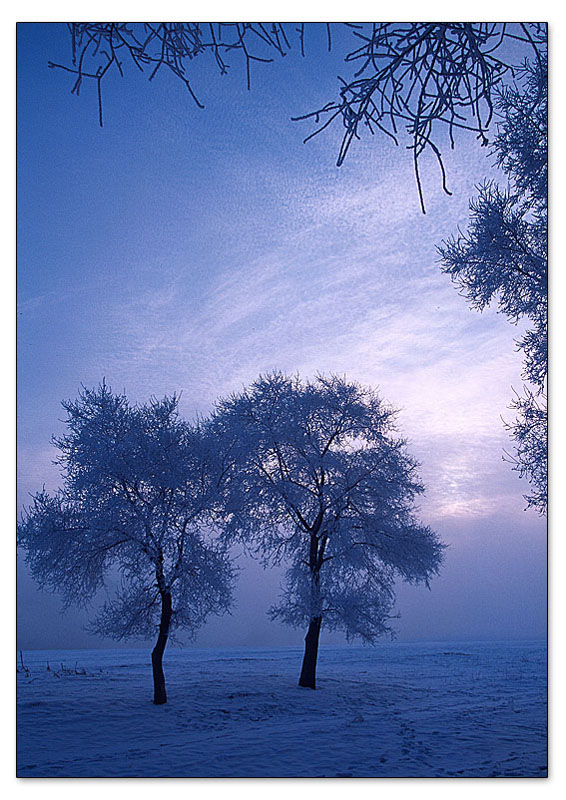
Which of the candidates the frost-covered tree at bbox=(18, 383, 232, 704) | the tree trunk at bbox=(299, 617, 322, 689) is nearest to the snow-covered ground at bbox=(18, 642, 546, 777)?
the tree trunk at bbox=(299, 617, 322, 689)

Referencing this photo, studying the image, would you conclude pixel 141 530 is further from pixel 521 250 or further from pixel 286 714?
pixel 521 250

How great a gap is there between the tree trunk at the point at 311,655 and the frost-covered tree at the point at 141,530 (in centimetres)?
160

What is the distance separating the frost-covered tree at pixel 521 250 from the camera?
605cm

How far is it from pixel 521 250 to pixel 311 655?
17.7ft

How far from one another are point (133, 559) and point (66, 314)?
10.0 ft

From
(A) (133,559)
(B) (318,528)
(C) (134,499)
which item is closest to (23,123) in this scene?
(C) (134,499)

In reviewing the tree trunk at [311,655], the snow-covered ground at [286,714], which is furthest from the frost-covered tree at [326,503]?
the snow-covered ground at [286,714]

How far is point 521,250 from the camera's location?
21.2 ft

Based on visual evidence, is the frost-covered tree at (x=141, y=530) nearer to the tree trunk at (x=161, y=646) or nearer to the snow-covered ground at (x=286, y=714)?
the tree trunk at (x=161, y=646)

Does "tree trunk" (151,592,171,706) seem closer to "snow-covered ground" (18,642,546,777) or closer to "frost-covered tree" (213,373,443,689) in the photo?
"snow-covered ground" (18,642,546,777)

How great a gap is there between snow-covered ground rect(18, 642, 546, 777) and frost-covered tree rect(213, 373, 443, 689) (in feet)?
2.07

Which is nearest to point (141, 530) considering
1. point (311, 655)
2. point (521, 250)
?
point (311, 655)

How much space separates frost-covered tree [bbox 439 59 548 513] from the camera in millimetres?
6051

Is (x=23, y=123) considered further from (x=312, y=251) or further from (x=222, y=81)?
(x=312, y=251)
